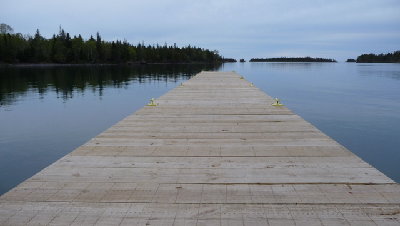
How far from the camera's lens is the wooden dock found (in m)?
3.91

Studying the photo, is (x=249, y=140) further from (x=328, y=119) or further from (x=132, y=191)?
(x=328, y=119)

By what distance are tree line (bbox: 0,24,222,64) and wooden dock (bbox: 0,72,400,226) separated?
9643cm

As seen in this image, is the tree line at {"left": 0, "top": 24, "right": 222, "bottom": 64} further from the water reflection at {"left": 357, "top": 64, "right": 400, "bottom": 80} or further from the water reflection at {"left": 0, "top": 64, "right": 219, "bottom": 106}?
the water reflection at {"left": 357, "top": 64, "right": 400, "bottom": 80}

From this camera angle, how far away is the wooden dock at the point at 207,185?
3.91 metres

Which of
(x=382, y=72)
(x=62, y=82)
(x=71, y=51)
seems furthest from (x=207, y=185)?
(x=71, y=51)

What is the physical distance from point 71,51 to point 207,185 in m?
113

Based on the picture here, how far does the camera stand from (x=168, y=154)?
6.32 metres

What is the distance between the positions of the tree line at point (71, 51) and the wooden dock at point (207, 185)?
9643cm

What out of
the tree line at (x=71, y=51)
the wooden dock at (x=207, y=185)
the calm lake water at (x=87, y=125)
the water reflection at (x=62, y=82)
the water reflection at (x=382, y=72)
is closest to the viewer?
the wooden dock at (x=207, y=185)

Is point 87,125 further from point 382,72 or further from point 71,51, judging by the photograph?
point 71,51

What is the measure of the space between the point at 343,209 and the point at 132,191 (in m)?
2.75

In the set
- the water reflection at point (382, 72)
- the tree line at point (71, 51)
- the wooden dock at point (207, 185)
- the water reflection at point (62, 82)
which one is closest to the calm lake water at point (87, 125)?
the water reflection at point (62, 82)

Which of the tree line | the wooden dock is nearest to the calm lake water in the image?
the wooden dock

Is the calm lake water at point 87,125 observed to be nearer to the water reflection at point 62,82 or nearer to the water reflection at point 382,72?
the water reflection at point 62,82
